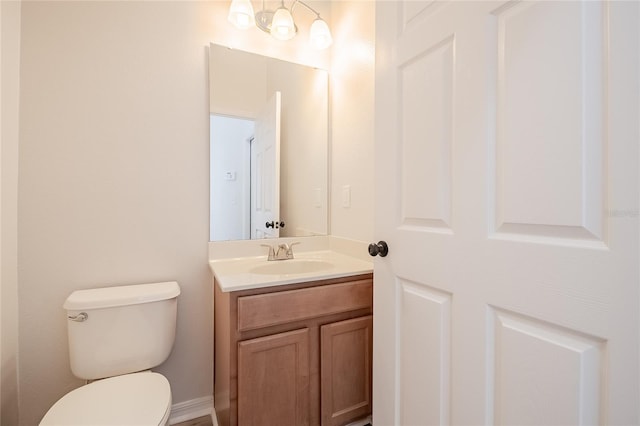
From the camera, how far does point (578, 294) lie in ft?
1.90

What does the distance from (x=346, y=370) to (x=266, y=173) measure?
1140mm

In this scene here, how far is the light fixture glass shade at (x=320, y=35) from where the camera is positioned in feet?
5.58

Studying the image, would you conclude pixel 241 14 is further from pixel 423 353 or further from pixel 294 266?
pixel 423 353

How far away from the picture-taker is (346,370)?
134 centimetres

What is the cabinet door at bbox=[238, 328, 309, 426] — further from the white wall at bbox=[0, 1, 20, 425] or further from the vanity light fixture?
the vanity light fixture

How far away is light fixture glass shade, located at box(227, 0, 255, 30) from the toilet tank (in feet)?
4.66

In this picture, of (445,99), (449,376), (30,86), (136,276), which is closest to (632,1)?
(445,99)

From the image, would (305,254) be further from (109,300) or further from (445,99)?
(445,99)

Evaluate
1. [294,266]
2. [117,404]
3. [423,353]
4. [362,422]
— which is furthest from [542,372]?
[117,404]

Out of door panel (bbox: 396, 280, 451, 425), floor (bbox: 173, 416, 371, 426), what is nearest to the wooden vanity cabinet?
floor (bbox: 173, 416, 371, 426)

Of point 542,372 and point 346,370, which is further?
point 346,370

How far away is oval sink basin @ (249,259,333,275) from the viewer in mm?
1552

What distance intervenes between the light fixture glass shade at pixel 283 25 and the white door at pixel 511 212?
74cm

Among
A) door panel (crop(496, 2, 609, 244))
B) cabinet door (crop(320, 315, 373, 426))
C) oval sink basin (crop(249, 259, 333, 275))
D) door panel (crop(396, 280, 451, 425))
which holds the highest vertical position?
door panel (crop(496, 2, 609, 244))
